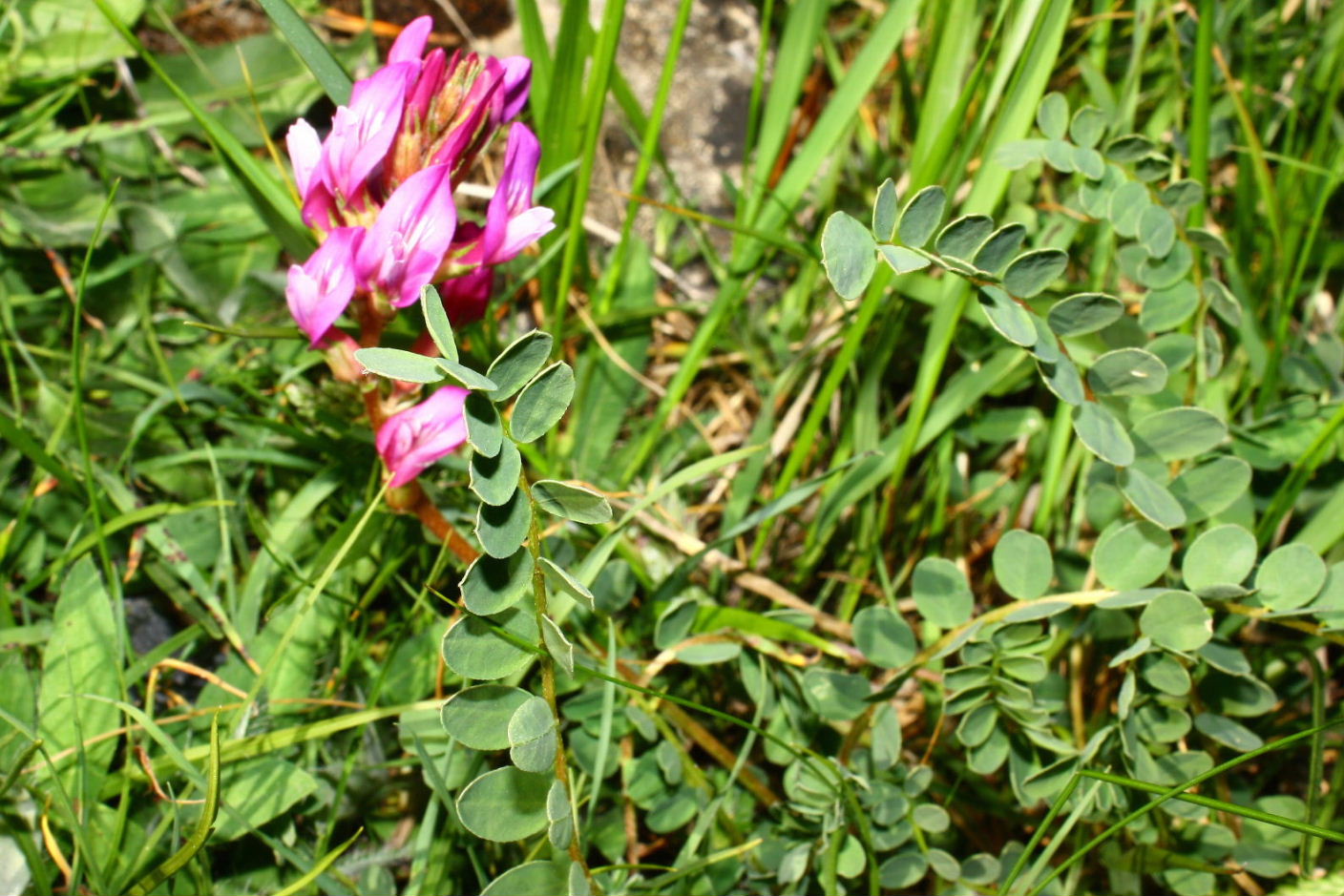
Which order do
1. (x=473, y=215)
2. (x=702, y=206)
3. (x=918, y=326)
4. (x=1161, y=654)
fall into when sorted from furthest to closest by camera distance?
1. (x=702, y=206)
2. (x=473, y=215)
3. (x=918, y=326)
4. (x=1161, y=654)

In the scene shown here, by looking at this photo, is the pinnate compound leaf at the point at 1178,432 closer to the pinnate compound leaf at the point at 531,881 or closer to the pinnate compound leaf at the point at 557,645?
the pinnate compound leaf at the point at 557,645

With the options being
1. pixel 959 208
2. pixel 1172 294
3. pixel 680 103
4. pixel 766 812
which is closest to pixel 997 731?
pixel 766 812

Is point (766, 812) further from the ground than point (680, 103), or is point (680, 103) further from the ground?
point (680, 103)

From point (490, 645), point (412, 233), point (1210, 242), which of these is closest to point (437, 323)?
point (412, 233)

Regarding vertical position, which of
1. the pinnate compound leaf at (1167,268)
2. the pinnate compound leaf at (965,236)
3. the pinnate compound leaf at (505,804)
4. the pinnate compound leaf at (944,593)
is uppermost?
the pinnate compound leaf at (965,236)

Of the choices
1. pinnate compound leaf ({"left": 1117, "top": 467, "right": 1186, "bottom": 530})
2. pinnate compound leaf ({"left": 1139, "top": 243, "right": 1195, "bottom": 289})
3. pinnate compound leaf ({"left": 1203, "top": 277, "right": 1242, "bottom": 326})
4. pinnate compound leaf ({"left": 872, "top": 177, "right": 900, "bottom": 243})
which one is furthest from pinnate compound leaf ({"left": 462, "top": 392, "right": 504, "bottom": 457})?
pinnate compound leaf ({"left": 1203, "top": 277, "right": 1242, "bottom": 326})

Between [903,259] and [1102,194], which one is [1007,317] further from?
[1102,194]

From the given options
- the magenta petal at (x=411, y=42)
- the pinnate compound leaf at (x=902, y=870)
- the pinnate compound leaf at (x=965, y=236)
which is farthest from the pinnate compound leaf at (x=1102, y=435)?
the magenta petal at (x=411, y=42)

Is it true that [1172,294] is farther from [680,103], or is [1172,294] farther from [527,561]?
[680,103]
